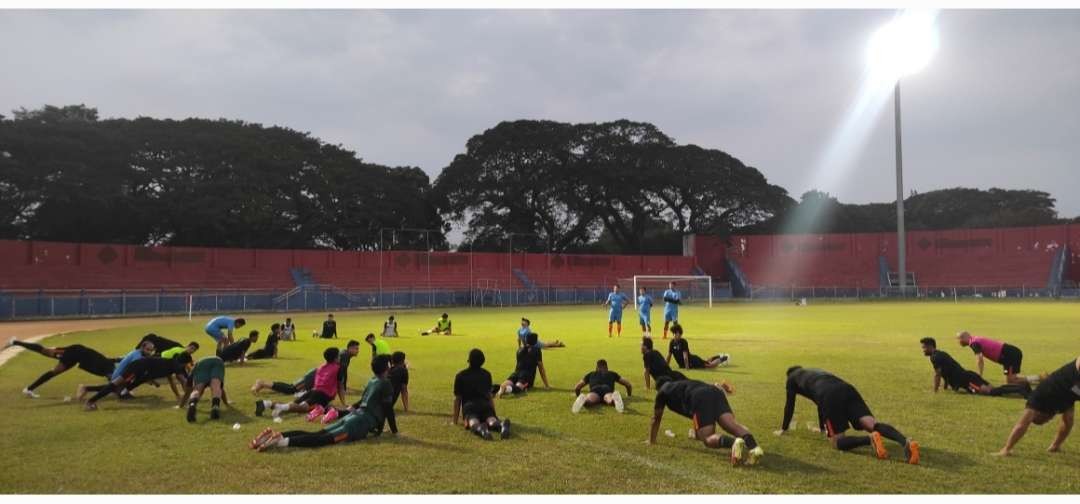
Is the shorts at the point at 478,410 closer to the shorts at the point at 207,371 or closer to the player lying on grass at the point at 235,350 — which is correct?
the shorts at the point at 207,371

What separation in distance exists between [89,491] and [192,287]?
48306mm

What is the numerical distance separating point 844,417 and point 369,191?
227ft

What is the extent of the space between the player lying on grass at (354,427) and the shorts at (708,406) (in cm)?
405

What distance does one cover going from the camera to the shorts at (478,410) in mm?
9586

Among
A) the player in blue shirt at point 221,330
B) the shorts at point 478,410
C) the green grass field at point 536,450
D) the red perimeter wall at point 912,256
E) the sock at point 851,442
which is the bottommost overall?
the green grass field at point 536,450

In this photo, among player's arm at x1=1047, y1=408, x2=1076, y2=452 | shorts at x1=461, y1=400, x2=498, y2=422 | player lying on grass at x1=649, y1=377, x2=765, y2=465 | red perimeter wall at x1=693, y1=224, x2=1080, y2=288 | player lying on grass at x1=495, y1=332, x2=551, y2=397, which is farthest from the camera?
red perimeter wall at x1=693, y1=224, x2=1080, y2=288

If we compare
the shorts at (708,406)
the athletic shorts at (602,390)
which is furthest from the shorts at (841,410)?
the athletic shorts at (602,390)

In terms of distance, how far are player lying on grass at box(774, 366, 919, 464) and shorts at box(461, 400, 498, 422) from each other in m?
3.90

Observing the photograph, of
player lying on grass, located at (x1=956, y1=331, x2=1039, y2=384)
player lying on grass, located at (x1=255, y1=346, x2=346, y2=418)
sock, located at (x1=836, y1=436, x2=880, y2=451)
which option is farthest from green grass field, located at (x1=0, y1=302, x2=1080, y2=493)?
player lying on grass, located at (x1=956, y1=331, x2=1039, y2=384)

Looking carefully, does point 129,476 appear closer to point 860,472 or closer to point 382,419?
point 382,419

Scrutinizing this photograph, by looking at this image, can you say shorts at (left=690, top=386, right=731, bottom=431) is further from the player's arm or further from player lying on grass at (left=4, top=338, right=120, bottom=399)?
player lying on grass at (left=4, top=338, right=120, bottom=399)

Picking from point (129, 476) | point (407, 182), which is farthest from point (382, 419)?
point (407, 182)

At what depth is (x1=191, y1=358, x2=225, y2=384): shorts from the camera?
11.0 m

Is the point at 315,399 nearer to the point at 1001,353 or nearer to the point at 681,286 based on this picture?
the point at 1001,353
